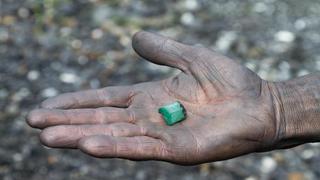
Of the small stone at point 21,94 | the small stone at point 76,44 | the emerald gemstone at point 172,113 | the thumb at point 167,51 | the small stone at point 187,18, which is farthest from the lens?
the small stone at point 187,18

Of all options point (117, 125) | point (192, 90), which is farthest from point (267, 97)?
point (117, 125)

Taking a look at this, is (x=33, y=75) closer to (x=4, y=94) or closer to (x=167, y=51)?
(x=4, y=94)

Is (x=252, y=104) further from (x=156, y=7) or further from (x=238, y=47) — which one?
(x=156, y=7)

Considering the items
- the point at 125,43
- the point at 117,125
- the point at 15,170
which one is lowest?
the point at 15,170

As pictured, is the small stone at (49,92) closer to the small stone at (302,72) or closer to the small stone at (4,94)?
the small stone at (4,94)

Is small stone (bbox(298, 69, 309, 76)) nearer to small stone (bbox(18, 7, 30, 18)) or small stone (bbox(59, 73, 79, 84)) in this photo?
small stone (bbox(59, 73, 79, 84))

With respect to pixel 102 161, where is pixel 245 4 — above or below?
above

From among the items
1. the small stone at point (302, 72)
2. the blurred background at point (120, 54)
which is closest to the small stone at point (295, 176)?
the blurred background at point (120, 54)
